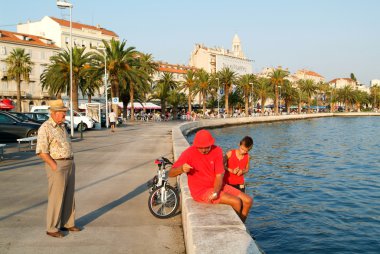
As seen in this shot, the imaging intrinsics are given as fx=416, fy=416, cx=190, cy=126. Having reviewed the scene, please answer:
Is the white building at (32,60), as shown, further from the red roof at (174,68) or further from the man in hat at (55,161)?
the man in hat at (55,161)

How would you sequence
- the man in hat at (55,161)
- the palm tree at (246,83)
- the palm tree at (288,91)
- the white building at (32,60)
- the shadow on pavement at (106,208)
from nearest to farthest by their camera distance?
the man in hat at (55,161) → the shadow on pavement at (106,208) → the white building at (32,60) → the palm tree at (246,83) → the palm tree at (288,91)

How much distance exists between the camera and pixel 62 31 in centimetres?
8300

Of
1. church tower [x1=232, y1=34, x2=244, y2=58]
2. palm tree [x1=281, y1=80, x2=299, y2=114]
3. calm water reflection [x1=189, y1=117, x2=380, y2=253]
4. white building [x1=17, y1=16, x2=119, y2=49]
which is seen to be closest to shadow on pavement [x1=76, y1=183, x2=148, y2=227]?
calm water reflection [x1=189, y1=117, x2=380, y2=253]

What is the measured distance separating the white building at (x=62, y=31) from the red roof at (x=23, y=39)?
4.31 m

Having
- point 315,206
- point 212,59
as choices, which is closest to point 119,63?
point 315,206

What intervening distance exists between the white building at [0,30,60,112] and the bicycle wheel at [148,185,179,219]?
6489 cm

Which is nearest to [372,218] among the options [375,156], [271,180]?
[271,180]

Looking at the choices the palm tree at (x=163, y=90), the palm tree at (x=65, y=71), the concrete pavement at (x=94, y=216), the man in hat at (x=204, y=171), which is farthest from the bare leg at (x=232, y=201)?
the palm tree at (x=163, y=90)

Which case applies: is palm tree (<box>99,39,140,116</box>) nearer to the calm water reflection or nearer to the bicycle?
the calm water reflection

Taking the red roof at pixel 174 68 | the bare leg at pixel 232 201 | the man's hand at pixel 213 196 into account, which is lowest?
the bare leg at pixel 232 201

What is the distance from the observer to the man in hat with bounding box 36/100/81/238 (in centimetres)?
535

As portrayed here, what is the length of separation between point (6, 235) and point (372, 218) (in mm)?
8392

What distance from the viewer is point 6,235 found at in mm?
5598

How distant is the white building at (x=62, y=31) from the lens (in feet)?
273
